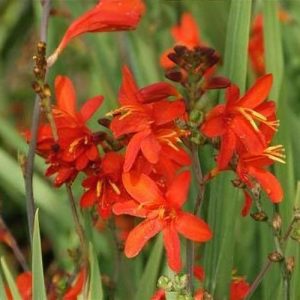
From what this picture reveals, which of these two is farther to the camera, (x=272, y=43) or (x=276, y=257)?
(x=272, y=43)

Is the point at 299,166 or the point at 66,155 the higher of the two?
the point at 66,155

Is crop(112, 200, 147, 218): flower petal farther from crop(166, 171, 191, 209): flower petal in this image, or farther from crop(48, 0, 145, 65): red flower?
crop(48, 0, 145, 65): red flower

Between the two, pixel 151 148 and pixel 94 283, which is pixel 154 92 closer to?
pixel 151 148

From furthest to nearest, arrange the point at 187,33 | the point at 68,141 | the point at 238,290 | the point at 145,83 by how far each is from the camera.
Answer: the point at 187,33
the point at 145,83
the point at 238,290
the point at 68,141

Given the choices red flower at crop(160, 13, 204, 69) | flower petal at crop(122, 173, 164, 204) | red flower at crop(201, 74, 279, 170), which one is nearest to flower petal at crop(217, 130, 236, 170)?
red flower at crop(201, 74, 279, 170)

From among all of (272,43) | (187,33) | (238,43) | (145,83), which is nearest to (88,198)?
(238,43)

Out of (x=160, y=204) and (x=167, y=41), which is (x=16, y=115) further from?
(x=160, y=204)

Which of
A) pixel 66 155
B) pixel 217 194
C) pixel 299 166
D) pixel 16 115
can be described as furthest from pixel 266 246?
pixel 16 115
